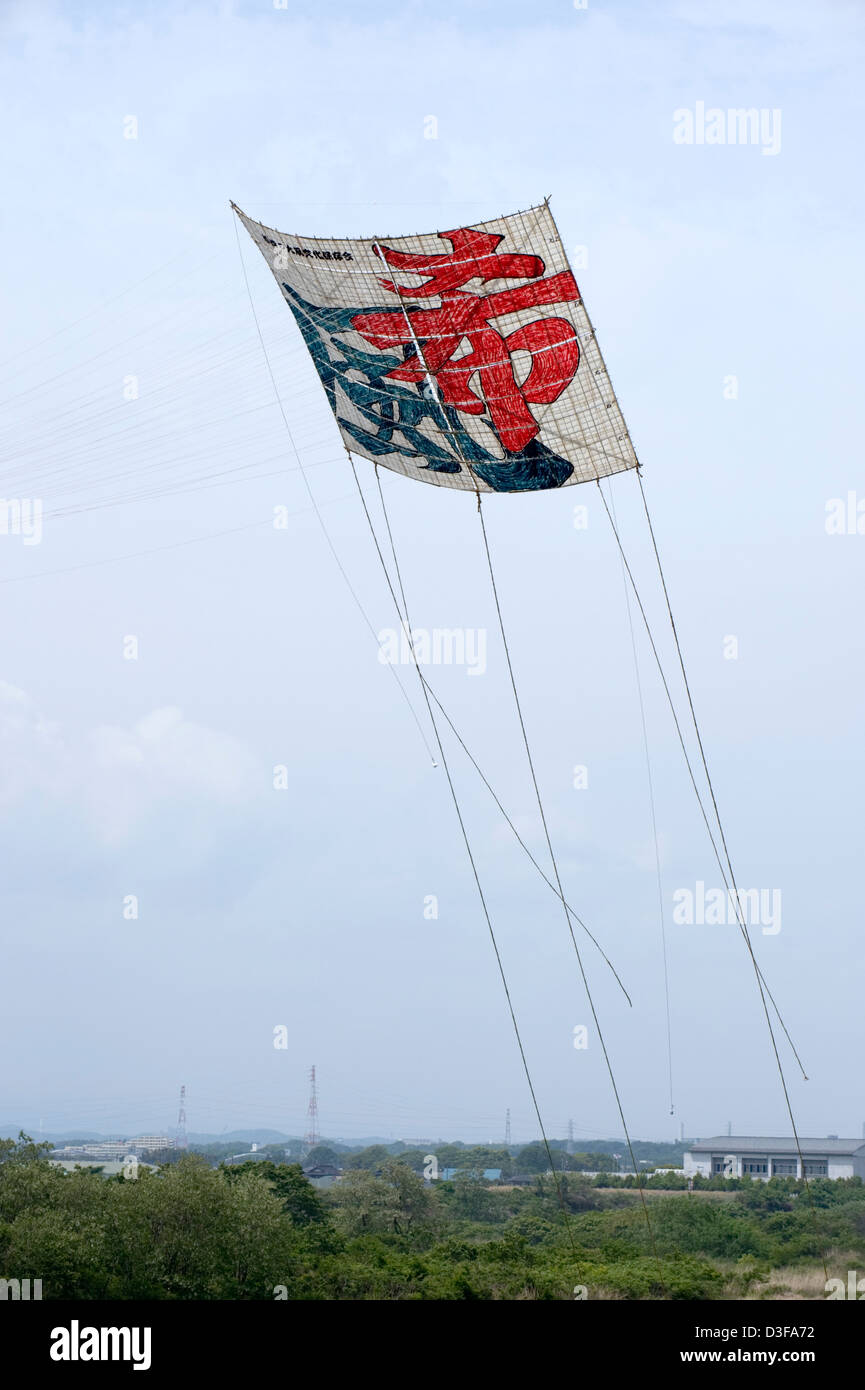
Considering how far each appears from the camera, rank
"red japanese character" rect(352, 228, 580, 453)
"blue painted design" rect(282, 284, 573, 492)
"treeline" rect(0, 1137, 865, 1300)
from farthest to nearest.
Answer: "treeline" rect(0, 1137, 865, 1300) < "blue painted design" rect(282, 284, 573, 492) < "red japanese character" rect(352, 228, 580, 453)

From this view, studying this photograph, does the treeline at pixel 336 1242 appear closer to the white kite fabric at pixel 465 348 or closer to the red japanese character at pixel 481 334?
the white kite fabric at pixel 465 348

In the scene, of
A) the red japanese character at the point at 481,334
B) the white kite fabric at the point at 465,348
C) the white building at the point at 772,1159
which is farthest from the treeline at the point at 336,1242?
the white building at the point at 772,1159

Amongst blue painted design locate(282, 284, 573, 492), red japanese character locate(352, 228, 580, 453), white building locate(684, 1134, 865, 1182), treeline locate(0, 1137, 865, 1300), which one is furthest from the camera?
white building locate(684, 1134, 865, 1182)

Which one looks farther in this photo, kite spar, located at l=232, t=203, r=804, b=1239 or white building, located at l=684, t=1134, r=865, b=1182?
white building, located at l=684, t=1134, r=865, b=1182

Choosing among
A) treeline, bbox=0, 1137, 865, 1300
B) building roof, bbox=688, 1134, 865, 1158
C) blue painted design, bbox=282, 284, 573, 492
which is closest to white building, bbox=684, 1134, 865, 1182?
building roof, bbox=688, 1134, 865, 1158

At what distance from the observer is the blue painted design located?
59.3 feet

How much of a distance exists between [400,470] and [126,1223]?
18.2 meters

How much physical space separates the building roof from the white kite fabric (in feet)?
219

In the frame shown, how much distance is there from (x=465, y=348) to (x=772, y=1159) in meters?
69.7

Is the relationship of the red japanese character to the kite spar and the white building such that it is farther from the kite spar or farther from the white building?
the white building

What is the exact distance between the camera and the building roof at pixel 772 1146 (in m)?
76.9

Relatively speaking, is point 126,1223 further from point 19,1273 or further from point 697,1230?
point 697,1230
